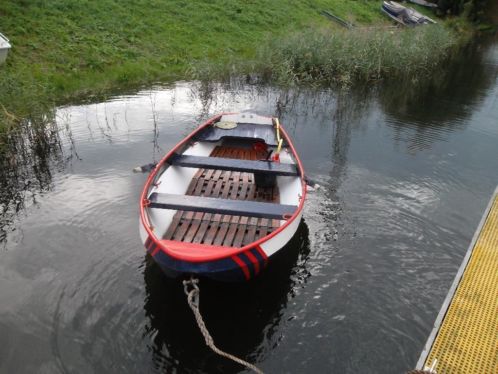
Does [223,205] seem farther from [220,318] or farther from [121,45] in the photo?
[121,45]

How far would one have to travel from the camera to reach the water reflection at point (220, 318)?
6062mm

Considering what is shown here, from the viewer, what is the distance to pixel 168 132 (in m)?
13.8

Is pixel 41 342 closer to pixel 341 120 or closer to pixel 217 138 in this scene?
pixel 217 138

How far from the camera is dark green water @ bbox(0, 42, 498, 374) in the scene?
6207 millimetres

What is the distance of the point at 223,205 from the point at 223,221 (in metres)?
0.73

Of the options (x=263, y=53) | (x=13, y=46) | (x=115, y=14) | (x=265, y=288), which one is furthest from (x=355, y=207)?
(x=115, y=14)

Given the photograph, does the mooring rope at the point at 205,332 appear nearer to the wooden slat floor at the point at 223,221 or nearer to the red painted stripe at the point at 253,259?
the red painted stripe at the point at 253,259

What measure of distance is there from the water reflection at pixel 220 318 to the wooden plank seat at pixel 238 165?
194 cm

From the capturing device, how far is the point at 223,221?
7770 millimetres

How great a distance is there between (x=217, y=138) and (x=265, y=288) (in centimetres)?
475

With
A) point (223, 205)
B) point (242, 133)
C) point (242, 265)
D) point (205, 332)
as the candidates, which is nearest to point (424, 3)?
point (242, 133)

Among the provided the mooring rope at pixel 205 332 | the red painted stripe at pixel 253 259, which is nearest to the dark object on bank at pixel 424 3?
the red painted stripe at pixel 253 259

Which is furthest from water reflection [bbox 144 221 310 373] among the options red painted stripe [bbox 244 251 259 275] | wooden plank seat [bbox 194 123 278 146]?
wooden plank seat [bbox 194 123 278 146]

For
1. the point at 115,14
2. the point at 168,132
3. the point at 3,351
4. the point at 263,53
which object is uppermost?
the point at 115,14
